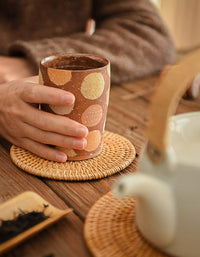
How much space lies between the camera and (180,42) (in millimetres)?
2477

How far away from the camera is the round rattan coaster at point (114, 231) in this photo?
388 mm

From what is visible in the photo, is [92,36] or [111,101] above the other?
[92,36]

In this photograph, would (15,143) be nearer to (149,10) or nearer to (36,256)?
(36,256)

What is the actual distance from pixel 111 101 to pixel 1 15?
0.62 m

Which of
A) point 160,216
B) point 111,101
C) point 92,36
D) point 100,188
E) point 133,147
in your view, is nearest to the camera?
point 160,216

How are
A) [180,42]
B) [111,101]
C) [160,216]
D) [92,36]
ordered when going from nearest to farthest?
1. [160,216]
2. [111,101]
3. [92,36]
4. [180,42]

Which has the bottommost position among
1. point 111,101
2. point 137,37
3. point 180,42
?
point 180,42

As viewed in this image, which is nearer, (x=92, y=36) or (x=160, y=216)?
(x=160, y=216)

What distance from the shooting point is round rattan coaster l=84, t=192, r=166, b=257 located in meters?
0.39

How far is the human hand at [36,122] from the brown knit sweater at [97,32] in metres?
0.31

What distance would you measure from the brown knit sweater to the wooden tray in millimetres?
A: 537

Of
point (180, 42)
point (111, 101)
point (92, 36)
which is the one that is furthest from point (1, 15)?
point (180, 42)

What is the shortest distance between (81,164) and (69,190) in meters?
0.07

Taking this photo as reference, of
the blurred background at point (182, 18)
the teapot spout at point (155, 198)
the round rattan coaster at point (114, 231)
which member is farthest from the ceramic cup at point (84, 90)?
the blurred background at point (182, 18)
